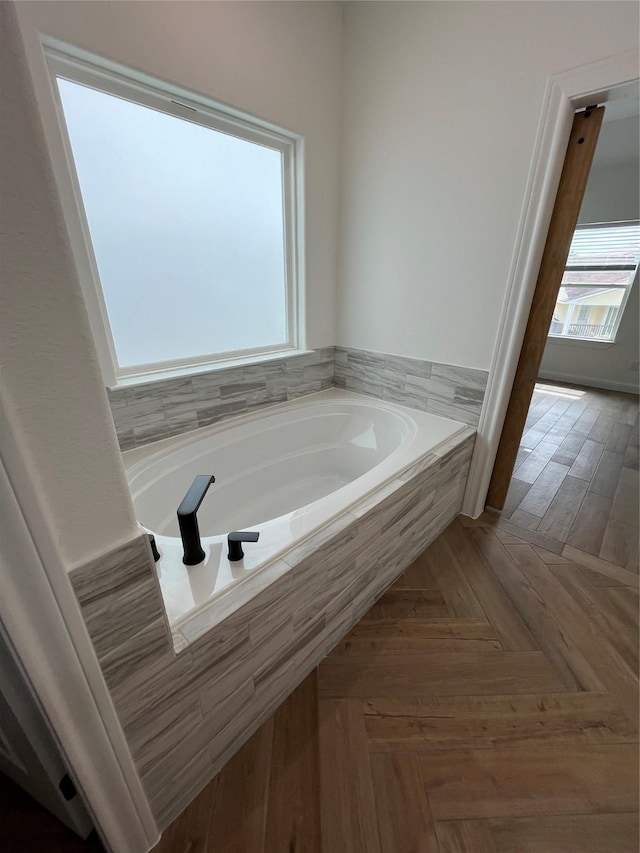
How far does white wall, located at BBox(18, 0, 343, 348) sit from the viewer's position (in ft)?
3.66

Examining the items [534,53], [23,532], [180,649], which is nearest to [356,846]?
[180,649]

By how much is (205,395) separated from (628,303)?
474 cm

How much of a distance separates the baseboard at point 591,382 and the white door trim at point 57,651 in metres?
5.29

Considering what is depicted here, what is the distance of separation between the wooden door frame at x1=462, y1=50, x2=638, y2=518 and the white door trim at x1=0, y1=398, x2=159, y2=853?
5.77 ft

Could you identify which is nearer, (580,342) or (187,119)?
(187,119)

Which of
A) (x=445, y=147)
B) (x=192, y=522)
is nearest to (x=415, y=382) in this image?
(x=445, y=147)

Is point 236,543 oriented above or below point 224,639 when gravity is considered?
above

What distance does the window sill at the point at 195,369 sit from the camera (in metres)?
1.51

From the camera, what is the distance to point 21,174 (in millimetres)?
356

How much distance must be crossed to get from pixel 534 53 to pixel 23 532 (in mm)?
2098

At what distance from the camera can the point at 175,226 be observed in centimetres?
155

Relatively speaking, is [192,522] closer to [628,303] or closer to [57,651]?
[57,651]

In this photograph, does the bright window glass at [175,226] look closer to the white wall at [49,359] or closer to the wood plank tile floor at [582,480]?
the white wall at [49,359]

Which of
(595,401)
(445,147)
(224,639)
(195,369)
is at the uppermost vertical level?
(445,147)
